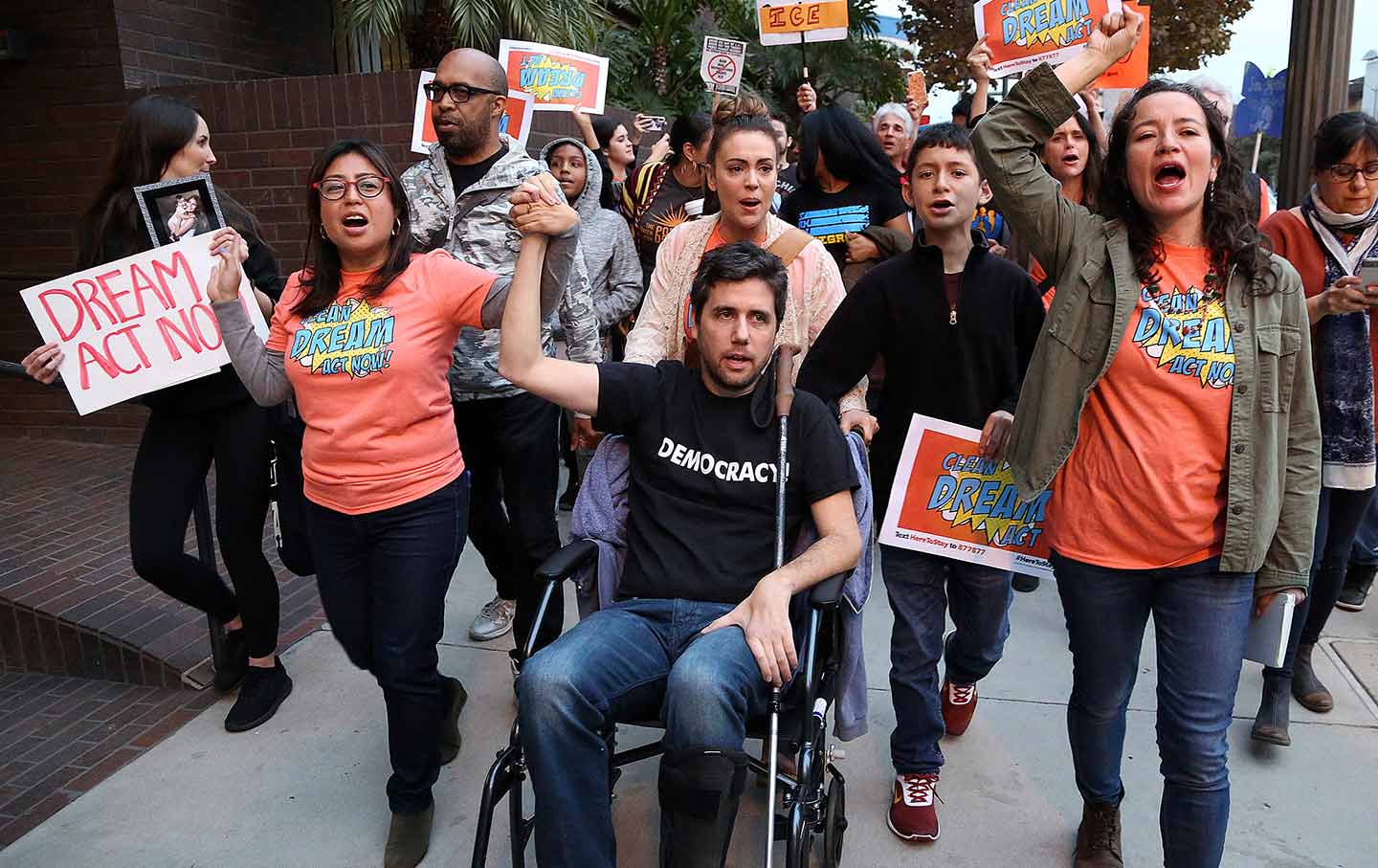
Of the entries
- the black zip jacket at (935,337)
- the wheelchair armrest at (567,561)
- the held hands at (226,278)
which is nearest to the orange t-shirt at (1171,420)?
the black zip jacket at (935,337)

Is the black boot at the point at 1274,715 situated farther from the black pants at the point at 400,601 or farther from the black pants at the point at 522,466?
the black pants at the point at 400,601

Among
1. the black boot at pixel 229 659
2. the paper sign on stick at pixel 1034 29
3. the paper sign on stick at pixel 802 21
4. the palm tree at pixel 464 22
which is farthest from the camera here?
the palm tree at pixel 464 22

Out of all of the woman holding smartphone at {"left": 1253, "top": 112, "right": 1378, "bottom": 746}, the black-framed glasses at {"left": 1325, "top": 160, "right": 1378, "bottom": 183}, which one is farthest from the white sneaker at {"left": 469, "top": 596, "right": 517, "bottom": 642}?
the black-framed glasses at {"left": 1325, "top": 160, "right": 1378, "bottom": 183}

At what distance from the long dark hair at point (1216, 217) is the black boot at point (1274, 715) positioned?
171 cm

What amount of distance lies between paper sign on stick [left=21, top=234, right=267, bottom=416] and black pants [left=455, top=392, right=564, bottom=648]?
2.54 ft

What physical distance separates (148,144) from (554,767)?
8.14ft

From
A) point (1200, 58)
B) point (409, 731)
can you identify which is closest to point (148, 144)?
point (409, 731)

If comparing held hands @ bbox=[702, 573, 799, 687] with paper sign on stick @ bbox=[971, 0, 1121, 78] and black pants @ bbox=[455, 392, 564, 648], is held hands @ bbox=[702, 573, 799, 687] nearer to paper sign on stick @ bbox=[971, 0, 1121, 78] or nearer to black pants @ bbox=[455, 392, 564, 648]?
black pants @ bbox=[455, 392, 564, 648]

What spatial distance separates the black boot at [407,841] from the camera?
9.52 feet

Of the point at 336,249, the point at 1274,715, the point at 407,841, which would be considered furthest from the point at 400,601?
the point at 1274,715

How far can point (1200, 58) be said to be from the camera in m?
14.4

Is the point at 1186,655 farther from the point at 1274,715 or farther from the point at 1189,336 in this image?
the point at 1274,715

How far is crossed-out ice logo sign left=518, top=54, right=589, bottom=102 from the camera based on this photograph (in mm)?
5910

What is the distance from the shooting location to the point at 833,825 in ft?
8.81
